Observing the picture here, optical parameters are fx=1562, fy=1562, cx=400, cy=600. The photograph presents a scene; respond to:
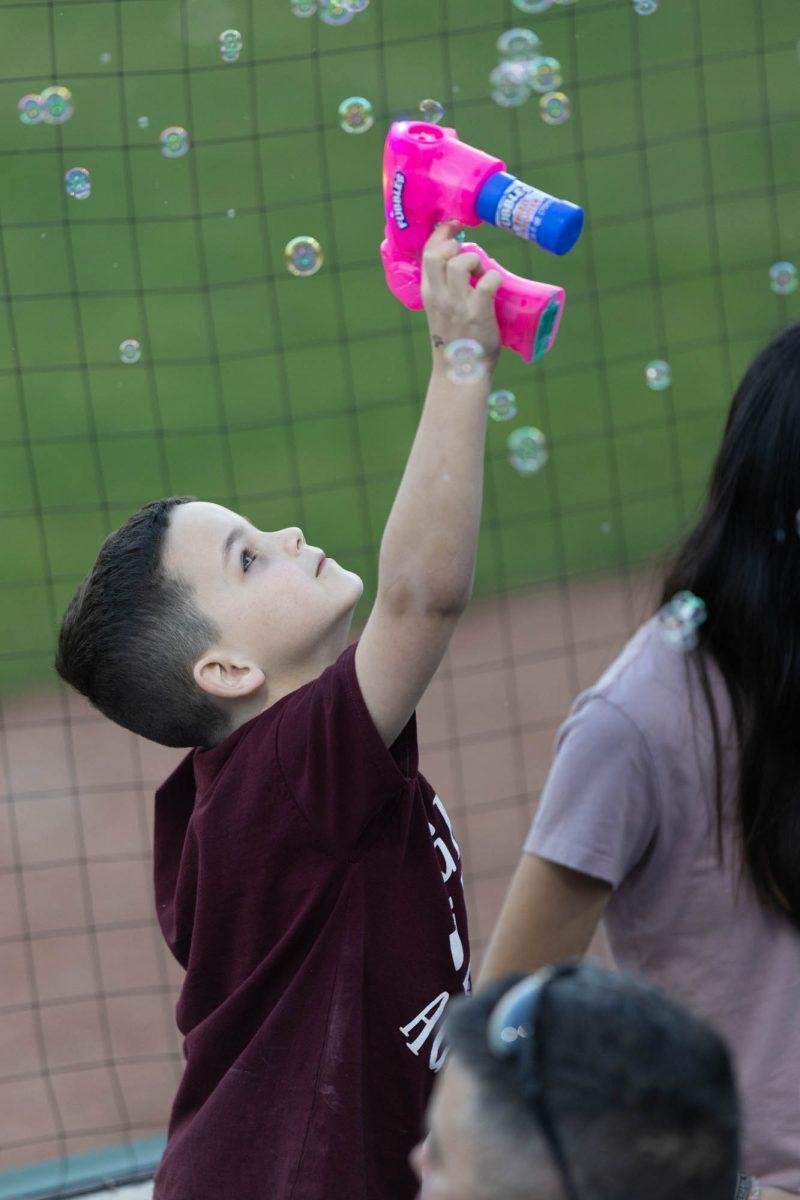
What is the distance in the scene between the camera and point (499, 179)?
1664 mm

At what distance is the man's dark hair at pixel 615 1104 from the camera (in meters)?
1.06

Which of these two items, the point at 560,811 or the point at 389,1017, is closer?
the point at 560,811

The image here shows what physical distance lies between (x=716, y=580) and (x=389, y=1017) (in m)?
0.64

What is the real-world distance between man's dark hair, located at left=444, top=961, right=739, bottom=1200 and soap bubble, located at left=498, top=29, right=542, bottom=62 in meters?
1.94

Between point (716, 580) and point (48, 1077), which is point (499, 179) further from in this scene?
point (48, 1077)

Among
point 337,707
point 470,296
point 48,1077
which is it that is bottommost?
point 48,1077

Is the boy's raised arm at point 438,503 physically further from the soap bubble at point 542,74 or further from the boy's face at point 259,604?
the soap bubble at point 542,74

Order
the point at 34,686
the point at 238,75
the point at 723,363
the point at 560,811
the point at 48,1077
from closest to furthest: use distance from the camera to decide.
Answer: the point at 560,811 → the point at 48,1077 → the point at 34,686 → the point at 723,363 → the point at 238,75

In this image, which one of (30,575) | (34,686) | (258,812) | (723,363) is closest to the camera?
(258,812)

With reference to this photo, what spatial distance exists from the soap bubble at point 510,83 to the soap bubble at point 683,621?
50.7 inches

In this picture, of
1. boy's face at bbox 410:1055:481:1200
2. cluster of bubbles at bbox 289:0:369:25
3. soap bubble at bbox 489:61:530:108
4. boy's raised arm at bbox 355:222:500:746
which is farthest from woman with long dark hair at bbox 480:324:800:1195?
cluster of bubbles at bbox 289:0:369:25

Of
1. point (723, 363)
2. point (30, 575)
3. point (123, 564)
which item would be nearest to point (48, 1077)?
point (123, 564)

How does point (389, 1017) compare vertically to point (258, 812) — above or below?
below

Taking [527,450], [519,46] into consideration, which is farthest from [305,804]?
[519,46]
